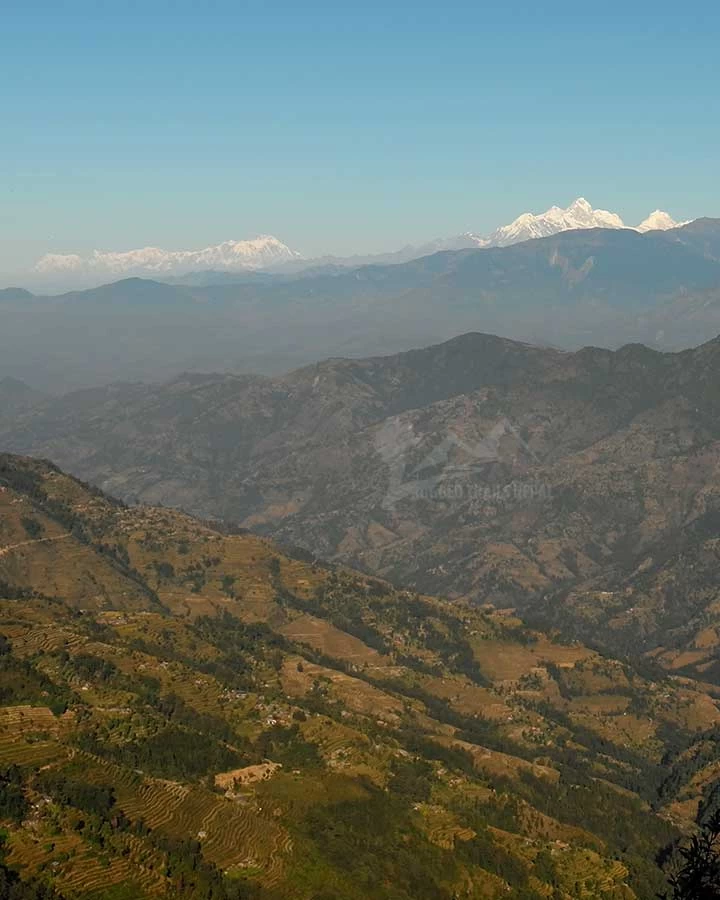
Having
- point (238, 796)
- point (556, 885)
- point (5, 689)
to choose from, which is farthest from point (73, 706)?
point (556, 885)

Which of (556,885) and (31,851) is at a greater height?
(31,851)

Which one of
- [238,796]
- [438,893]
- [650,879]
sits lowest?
[650,879]

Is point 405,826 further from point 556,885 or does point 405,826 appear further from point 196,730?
point 196,730

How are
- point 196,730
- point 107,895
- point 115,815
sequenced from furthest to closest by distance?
point 196,730 < point 115,815 < point 107,895

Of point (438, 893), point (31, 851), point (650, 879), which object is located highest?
point (31, 851)

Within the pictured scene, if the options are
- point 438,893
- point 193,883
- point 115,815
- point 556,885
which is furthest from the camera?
point 556,885

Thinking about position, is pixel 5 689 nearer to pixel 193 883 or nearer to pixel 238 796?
pixel 238 796

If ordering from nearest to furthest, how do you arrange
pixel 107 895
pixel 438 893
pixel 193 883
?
pixel 107 895 → pixel 193 883 → pixel 438 893

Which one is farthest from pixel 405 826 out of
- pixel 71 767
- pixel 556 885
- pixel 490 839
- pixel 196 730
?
pixel 71 767

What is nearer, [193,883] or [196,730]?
[193,883]
